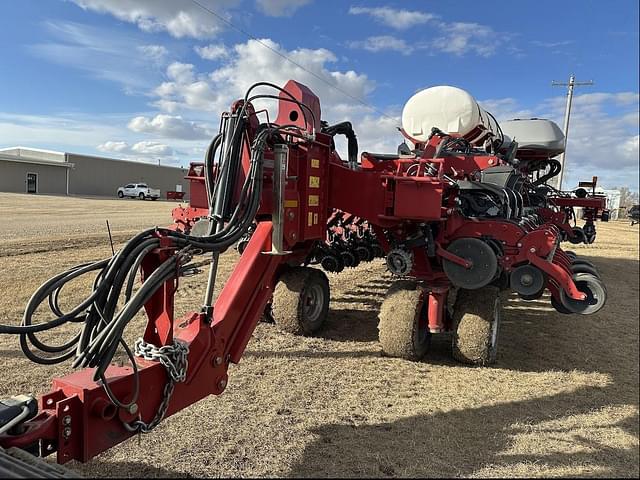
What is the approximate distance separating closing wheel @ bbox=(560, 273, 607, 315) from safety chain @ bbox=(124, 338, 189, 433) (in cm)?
362

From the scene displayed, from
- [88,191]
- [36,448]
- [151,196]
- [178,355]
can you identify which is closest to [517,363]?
[178,355]

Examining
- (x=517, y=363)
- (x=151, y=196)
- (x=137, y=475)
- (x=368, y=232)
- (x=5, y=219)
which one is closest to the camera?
(x=137, y=475)

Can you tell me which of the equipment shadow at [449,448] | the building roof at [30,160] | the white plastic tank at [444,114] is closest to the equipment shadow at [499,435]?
the equipment shadow at [449,448]

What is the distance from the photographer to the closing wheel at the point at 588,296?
4562 millimetres

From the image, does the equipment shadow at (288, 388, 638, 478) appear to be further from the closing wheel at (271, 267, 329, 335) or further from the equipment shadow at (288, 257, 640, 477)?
the closing wheel at (271, 267, 329, 335)

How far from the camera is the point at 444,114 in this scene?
6574mm

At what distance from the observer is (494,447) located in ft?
10.6

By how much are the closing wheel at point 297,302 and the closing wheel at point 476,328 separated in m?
1.57

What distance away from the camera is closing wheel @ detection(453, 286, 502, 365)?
470 cm

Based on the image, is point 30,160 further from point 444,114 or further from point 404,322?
point 404,322

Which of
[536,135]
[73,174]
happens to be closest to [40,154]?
[73,174]

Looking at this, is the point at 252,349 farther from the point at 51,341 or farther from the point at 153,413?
the point at 153,413

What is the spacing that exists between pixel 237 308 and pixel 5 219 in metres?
14.6

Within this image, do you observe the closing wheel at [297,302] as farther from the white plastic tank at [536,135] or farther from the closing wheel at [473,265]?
the white plastic tank at [536,135]
